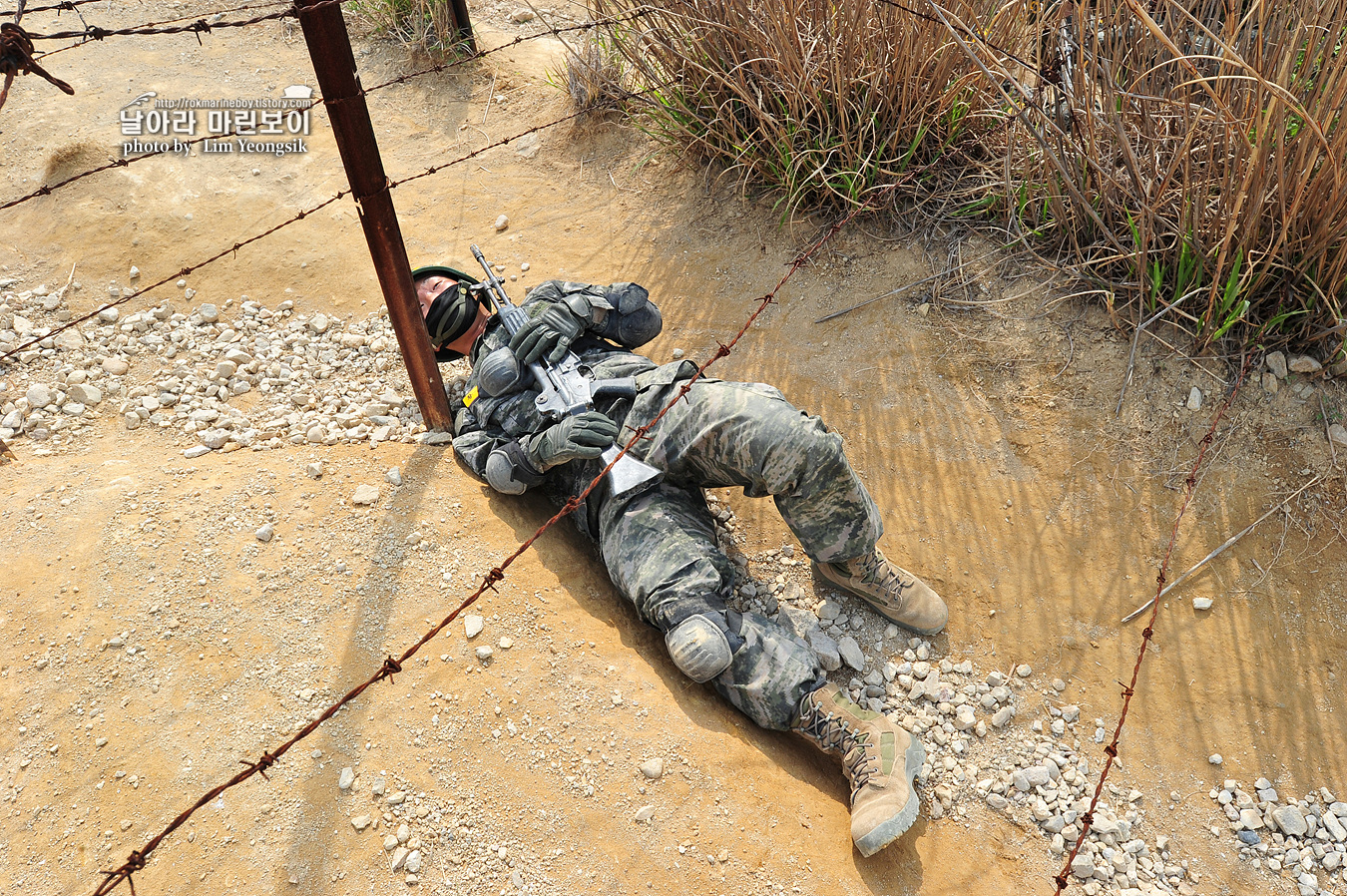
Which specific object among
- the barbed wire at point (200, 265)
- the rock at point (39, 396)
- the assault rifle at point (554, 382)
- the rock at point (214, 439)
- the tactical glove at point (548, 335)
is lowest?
the rock at point (214, 439)

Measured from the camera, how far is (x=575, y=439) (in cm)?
247

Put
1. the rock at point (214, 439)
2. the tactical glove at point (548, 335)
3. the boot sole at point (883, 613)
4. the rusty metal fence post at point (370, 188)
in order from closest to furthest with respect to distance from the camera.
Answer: the rusty metal fence post at point (370, 188) < the boot sole at point (883, 613) < the tactical glove at point (548, 335) < the rock at point (214, 439)

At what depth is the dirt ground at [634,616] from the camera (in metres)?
1.96

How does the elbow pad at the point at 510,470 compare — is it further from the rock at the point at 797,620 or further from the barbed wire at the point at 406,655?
the rock at the point at 797,620

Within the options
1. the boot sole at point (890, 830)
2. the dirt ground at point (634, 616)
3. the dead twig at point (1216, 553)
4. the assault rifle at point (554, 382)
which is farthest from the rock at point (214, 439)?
the dead twig at point (1216, 553)

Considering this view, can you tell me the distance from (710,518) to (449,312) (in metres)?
1.19

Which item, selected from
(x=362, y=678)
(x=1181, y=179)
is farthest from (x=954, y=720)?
(x=1181, y=179)

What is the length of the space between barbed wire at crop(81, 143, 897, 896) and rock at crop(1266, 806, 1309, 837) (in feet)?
6.16

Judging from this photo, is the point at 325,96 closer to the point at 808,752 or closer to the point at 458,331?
the point at 458,331

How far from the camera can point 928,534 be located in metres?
2.82

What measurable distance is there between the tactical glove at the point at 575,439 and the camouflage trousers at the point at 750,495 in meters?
0.14

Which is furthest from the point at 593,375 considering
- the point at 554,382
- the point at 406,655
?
the point at 406,655

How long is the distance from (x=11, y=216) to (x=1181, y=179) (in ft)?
16.7

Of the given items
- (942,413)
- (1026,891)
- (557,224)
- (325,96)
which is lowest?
(1026,891)
